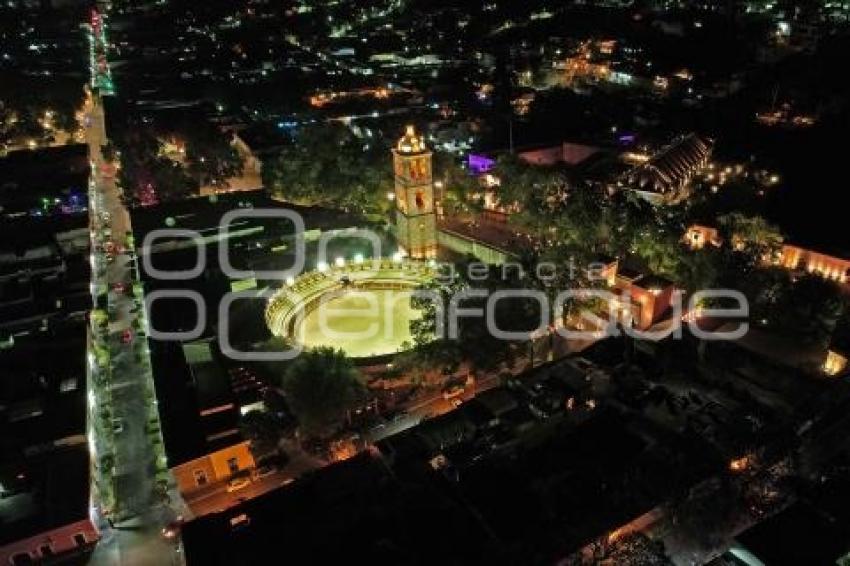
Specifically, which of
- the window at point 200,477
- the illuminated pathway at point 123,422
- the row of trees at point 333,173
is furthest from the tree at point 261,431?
the row of trees at point 333,173

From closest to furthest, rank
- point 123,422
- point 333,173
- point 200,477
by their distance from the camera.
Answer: point 200,477, point 123,422, point 333,173

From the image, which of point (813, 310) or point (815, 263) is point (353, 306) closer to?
point (813, 310)

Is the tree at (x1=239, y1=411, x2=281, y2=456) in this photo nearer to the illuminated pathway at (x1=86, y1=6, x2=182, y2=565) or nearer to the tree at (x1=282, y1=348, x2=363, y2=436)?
the tree at (x1=282, y1=348, x2=363, y2=436)

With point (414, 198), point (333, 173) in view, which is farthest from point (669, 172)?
point (333, 173)

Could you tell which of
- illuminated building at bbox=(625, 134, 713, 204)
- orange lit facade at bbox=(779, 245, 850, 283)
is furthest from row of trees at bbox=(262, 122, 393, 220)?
orange lit facade at bbox=(779, 245, 850, 283)

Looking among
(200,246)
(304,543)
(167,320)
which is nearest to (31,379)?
(167,320)
